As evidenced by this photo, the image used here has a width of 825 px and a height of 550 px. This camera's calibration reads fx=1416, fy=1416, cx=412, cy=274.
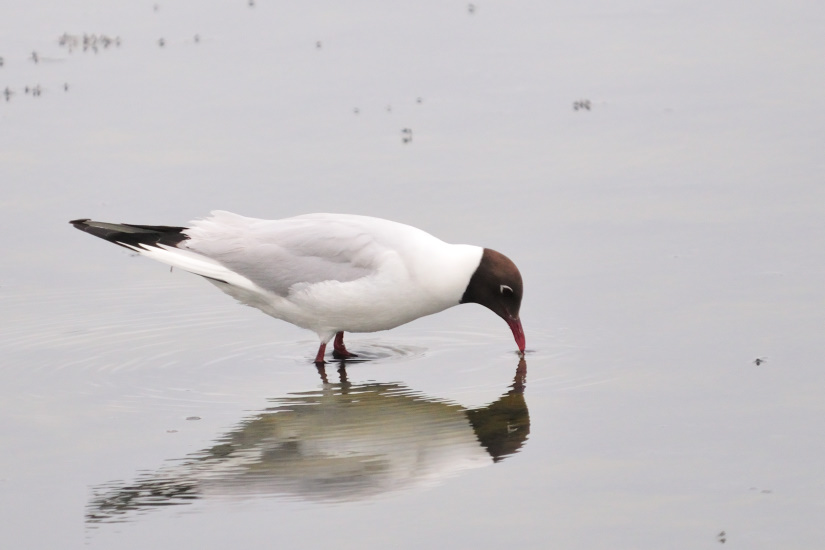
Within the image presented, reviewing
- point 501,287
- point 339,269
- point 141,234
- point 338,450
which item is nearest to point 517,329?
point 501,287

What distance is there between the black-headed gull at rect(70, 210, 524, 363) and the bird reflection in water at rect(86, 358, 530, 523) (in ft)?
1.61

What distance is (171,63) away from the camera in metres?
15.4

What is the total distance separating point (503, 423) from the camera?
7.33 metres

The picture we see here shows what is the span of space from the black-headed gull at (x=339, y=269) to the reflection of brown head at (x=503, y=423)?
746mm

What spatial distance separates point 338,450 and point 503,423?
0.91 m

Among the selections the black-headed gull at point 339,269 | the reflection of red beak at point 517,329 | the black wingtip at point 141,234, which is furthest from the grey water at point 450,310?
the black wingtip at point 141,234

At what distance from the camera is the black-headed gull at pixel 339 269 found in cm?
Result: 825

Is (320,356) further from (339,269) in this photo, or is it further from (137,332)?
(137,332)

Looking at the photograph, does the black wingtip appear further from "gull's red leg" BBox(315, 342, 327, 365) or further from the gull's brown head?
the gull's brown head

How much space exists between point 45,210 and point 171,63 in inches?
182

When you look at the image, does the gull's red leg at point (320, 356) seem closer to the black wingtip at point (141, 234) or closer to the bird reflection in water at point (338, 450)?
the bird reflection in water at point (338, 450)

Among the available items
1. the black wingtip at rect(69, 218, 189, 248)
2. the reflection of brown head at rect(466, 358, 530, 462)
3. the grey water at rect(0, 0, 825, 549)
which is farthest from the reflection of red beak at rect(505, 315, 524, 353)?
the black wingtip at rect(69, 218, 189, 248)

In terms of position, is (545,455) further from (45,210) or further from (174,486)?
(45,210)

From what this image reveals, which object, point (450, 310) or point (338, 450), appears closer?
point (338, 450)
